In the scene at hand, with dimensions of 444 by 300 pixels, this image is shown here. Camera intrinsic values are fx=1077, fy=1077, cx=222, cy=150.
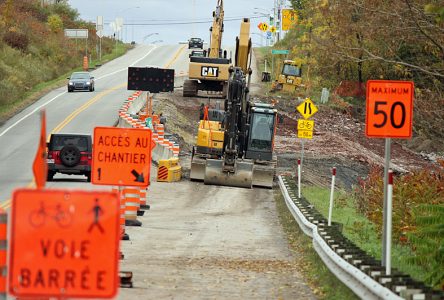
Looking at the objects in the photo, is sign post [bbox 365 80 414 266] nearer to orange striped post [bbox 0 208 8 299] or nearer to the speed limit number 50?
the speed limit number 50

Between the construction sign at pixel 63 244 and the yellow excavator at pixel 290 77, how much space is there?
70780mm

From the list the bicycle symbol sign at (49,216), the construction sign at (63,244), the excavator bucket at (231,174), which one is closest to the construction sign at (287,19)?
the excavator bucket at (231,174)

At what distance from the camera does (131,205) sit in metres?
24.7

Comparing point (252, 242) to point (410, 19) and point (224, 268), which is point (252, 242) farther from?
point (410, 19)

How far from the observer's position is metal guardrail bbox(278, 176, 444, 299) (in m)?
11.3

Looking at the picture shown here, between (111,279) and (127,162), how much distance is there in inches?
413

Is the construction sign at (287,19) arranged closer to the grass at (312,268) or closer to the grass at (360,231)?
the grass at (360,231)

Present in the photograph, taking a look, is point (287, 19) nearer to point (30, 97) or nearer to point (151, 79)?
point (30, 97)

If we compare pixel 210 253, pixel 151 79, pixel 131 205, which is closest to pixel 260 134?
pixel 151 79

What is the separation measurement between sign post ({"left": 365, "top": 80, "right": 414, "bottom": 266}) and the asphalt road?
8.00ft

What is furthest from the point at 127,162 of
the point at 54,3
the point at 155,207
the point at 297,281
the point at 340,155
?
the point at 54,3

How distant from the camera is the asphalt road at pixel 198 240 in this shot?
1548 centimetres

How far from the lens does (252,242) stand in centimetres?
2267

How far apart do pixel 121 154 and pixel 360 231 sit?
5839 millimetres
